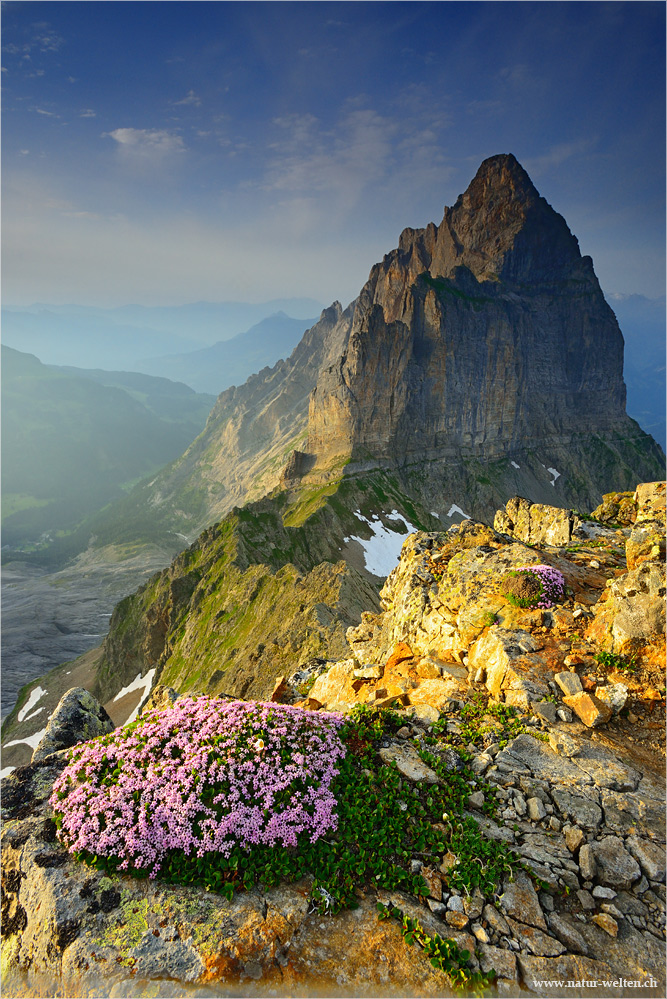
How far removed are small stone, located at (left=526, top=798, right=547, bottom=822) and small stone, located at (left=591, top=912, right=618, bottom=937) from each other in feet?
4.89

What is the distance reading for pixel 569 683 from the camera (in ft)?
35.0

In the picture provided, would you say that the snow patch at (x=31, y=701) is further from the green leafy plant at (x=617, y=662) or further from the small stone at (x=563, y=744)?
the green leafy plant at (x=617, y=662)

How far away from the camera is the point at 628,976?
613 centimetres

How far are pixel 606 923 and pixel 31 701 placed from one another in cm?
12730

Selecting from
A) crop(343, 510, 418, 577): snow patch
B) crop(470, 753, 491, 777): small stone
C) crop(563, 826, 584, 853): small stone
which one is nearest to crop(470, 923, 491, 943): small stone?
crop(563, 826, 584, 853): small stone

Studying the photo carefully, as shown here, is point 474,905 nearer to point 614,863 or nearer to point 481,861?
point 481,861

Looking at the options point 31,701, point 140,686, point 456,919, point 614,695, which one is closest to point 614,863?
point 456,919

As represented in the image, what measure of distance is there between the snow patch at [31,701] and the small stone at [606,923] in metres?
120

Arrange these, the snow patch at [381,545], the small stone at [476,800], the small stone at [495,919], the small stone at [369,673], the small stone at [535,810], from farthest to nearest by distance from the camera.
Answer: the snow patch at [381,545] < the small stone at [369,673] < the small stone at [476,800] < the small stone at [535,810] < the small stone at [495,919]

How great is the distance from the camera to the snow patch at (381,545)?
104m

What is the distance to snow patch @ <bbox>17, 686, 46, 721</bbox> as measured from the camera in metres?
97.4

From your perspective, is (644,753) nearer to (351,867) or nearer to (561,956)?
(561,956)

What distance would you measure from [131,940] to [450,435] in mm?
176598

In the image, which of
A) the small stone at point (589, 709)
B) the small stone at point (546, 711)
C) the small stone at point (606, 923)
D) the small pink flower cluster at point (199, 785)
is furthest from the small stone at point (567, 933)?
the small stone at point (589, 709)
